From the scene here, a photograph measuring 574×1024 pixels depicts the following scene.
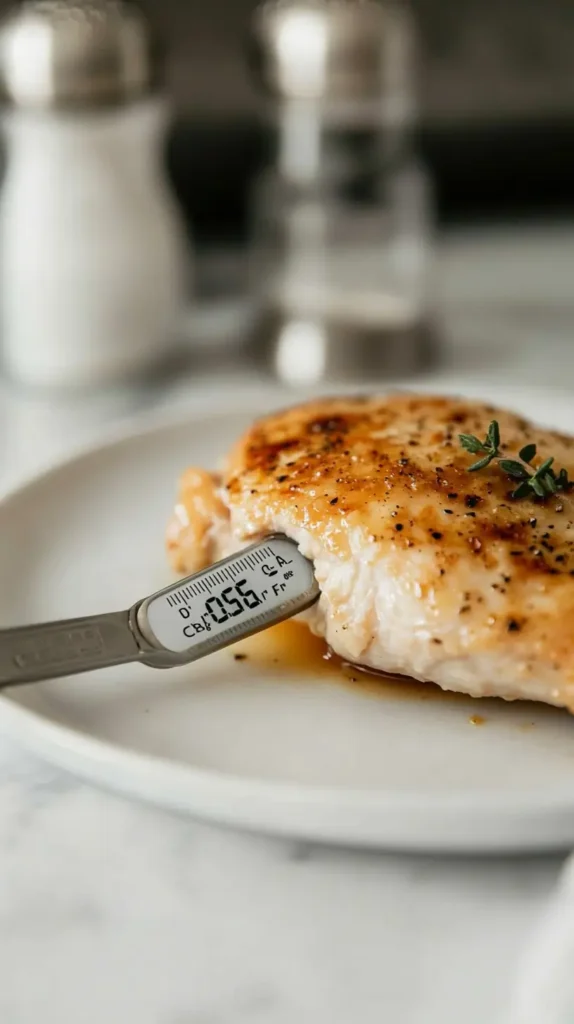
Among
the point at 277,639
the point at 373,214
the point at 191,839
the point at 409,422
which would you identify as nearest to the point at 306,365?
the point at 373,214

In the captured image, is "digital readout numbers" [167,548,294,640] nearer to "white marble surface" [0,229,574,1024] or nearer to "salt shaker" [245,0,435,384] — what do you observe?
"white marble surface" [0,229,574,1024]

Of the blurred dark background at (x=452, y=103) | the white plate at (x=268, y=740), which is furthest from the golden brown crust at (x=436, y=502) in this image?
the blurred dark background at (x=452, y=103)

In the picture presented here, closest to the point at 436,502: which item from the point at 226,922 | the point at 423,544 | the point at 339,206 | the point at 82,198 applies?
the point at 423,544

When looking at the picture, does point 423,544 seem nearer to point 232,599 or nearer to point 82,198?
point 232,599

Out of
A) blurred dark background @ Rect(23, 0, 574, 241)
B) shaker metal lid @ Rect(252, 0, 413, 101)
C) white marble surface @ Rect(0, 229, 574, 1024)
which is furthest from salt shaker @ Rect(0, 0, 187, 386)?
white marble surface @ Rect(0, 229, 574, 1024)

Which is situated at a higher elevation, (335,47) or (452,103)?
(335,47)
